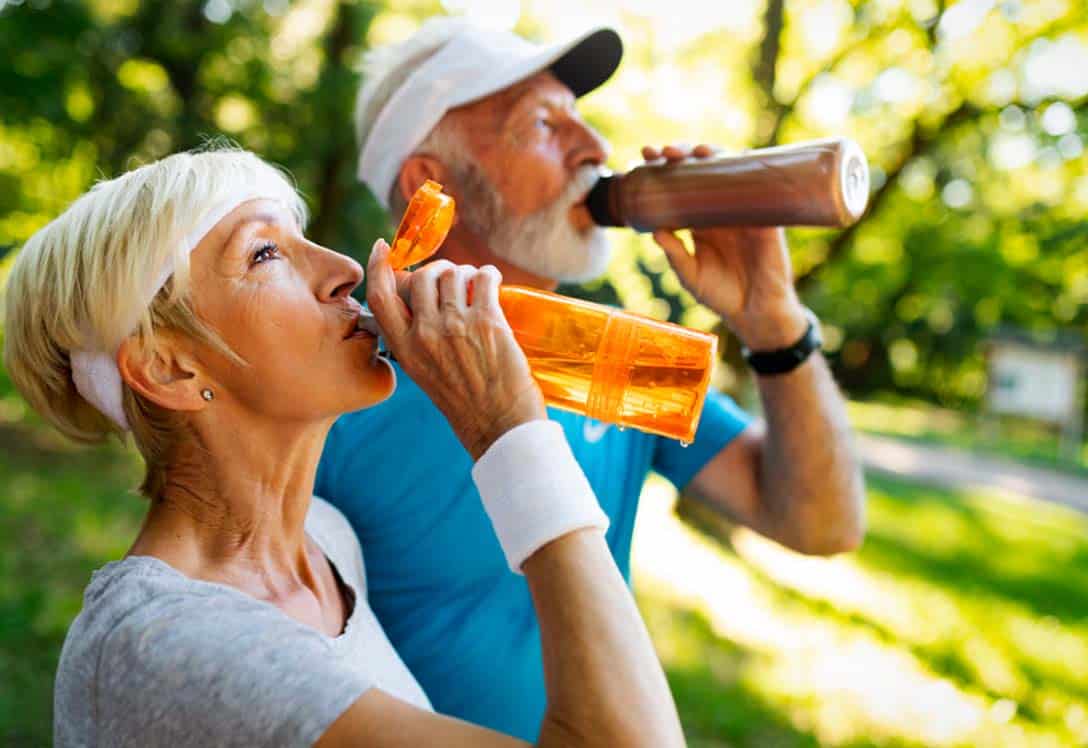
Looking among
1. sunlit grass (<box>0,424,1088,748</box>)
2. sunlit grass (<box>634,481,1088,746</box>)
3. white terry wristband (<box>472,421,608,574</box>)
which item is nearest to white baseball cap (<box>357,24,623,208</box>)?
white terry wristband (<box>472,421,608,574</box>)

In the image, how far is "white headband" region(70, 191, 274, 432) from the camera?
1377 millimetres

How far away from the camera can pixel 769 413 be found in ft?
7.27

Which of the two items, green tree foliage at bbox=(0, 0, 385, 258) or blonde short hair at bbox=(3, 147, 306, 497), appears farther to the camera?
green tree foliage at bbox=(0, 0, 385, 258)

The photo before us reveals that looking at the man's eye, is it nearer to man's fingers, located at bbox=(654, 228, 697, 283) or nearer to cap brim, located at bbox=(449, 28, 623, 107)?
cap brim, located at bbox=(449, 28, 623, 107)

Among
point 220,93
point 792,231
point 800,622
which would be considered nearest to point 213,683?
point 800,622

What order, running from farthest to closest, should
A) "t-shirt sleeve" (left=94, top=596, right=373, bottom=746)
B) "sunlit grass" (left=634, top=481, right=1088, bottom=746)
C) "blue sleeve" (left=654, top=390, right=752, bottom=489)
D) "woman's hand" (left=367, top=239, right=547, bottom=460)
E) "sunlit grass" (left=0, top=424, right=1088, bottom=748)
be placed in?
"sunlit grass" (left=634, top=481, right=1088, bottom=746) < "sunlit grass" (left=0, top=424, right=1088, bottom=748) < "blue sleeve" (left=654, top=390, right=752, bottom=489) < "woman's hand" (left=367, top=239, right=547, bottom=460) < "t-shirt sleeve" (left=94, top=596, right=373, bottom=746)

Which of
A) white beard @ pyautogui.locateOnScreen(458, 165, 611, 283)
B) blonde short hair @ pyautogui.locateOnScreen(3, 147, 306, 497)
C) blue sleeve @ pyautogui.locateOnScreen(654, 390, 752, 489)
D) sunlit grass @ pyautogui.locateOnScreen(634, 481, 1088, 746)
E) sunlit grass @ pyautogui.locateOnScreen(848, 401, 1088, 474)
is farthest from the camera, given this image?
sunlit grass @ pyautogui.locateOnScreen(848, 401, 1088, 474)

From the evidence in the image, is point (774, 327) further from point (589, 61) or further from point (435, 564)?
point (435, 564)

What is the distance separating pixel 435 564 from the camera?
6.14ft

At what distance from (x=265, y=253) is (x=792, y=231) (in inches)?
262

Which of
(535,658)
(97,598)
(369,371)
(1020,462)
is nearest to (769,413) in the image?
(535,658)

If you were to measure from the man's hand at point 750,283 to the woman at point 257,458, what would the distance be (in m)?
0.94

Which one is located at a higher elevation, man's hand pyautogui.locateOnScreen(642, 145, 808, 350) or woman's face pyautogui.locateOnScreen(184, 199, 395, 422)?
woman's face pyautogui.locateOnScreen(184, 199, 395, 422)

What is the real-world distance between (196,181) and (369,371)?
40 cm
